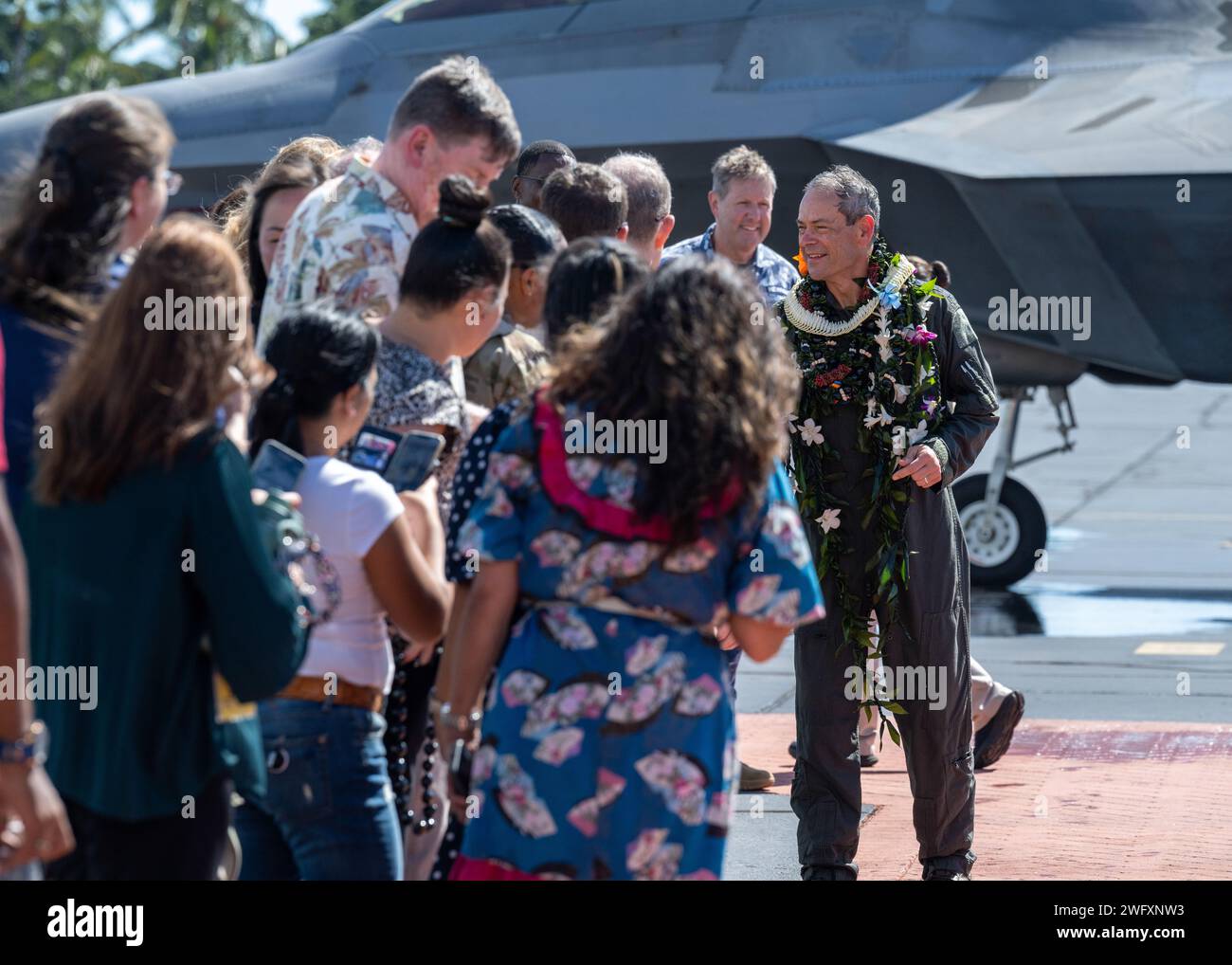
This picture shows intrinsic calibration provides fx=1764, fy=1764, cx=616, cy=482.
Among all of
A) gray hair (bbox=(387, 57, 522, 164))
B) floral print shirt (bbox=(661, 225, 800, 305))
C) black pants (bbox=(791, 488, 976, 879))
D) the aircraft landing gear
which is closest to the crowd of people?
gray hair (bbox=(387, 57, 522, 164))

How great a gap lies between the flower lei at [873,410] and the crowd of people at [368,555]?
1804mm

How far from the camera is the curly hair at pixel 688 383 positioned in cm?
317

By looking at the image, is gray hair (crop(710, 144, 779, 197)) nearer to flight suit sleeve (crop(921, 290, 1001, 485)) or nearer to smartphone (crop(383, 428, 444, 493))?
flight suit sleeve (crop(921, 290, 1001, 485))

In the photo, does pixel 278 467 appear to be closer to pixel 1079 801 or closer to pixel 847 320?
pixel 847 320

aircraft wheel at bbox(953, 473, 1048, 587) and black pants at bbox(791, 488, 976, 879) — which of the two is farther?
aircraft wheel at bbox(953, 473, 1048, 587)

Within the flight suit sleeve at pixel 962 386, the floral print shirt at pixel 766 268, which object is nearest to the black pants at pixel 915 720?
the flight suit sleeve at pixel 962 386

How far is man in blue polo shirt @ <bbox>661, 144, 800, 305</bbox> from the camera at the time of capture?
6676 millimetres

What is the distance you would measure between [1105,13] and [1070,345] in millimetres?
2395

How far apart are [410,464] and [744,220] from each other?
10.6 ft

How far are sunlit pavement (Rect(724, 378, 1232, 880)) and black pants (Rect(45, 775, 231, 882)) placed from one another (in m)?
2.90

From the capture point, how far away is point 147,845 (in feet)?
10.00

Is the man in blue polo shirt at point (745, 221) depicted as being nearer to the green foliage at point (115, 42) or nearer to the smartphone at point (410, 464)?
the smartphone at point (410, 464)
